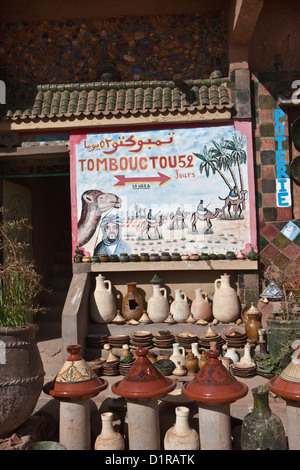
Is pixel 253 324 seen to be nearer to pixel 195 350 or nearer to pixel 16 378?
pixel 195 350

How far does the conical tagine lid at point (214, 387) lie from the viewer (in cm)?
364

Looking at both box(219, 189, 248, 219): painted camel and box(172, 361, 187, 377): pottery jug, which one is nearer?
box(172, 361, 187, 377): pottery jug

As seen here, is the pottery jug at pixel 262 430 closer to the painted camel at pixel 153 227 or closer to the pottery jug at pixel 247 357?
the pottery jug at pixel 247 357

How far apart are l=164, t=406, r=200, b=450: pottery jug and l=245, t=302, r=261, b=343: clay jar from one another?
129 inches

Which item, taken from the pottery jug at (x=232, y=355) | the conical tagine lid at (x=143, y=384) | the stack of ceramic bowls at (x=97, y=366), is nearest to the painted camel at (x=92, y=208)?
the stack of ceramic bowls at (x=97, y=366)

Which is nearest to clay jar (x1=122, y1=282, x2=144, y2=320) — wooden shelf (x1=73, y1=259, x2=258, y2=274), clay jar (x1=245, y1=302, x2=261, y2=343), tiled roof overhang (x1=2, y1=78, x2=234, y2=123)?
wooden shelf (x1=73, y1=259, x2=258, y2=274)

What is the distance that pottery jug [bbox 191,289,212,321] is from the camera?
7359mm

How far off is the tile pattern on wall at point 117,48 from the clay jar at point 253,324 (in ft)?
15.5

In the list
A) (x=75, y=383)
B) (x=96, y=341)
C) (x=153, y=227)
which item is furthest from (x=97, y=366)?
(x=153, y=227)

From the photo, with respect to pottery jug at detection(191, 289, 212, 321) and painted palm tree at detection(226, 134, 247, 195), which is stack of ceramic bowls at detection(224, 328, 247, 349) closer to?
pottery jug at detection(191, 289, 212, 321)

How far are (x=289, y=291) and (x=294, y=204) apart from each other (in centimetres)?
159

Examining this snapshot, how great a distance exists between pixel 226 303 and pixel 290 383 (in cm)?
364

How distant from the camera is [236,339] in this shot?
6695 millimetres

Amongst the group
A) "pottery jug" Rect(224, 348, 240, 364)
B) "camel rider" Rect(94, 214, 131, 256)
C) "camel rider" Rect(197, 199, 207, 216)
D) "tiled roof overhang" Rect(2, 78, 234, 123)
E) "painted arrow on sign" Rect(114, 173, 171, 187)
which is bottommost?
"pottery jug" Rect(224, 348, 240, 364)
